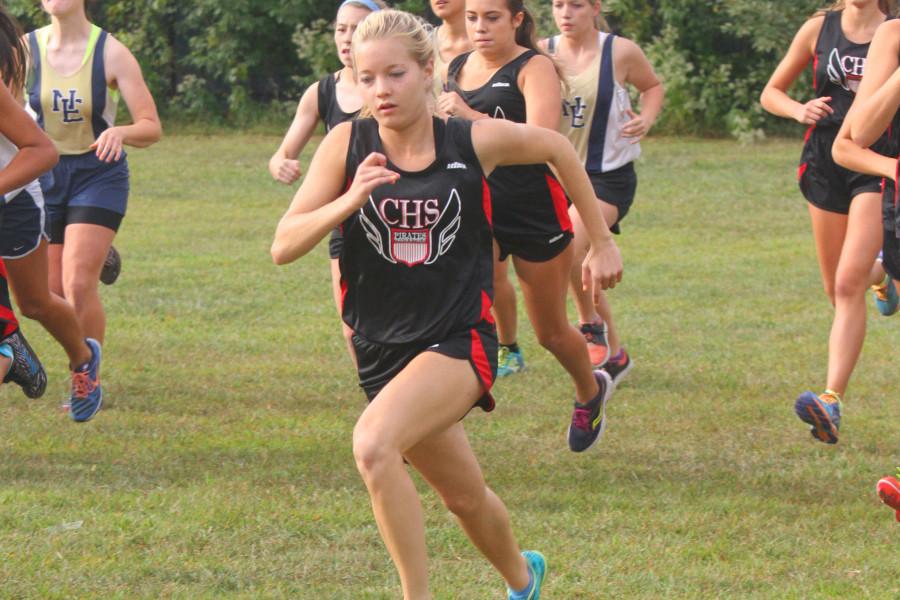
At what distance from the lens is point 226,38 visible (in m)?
23.1

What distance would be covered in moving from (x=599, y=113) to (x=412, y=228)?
3480mm

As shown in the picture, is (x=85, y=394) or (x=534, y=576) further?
(x=85, y=394)

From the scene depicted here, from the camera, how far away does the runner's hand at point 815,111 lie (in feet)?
21.1

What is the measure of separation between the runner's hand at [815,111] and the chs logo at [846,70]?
0.12 m

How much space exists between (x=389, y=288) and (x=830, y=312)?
6.35 m

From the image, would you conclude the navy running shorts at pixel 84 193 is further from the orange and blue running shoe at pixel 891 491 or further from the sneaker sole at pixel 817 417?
the orange and blue running shoe at pixel 891 491

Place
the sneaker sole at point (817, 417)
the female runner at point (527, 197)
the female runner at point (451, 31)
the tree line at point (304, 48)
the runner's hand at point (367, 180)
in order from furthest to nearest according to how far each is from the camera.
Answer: the tree line at point (304, 48) → the female runner at point (451, 31) → the female runner at point (527, 197) → the sneaker sole at point (817, 417) → the runner's hand at point (367, 180)

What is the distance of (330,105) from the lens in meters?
6.71

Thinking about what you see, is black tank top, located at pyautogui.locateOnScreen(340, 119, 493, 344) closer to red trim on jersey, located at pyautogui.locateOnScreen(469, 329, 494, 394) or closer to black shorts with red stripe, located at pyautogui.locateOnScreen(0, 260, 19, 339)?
red trim on jersey, located at pyautogui.locateOnScreen(469, 329, 494, 394)

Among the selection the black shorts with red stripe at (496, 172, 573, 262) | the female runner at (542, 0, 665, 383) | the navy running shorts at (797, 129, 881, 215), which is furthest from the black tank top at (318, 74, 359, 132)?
the navy running shorts at (797, 129, 881, 215)

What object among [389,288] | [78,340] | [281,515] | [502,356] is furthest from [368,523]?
[502,356]

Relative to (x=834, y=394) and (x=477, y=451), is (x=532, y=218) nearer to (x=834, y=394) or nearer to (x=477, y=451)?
(x=477, y=451)

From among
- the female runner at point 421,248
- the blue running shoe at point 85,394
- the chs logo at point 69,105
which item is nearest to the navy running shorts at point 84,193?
the chs logo at point 69,105

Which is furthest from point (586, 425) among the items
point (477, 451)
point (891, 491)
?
point (891, 491)
